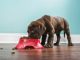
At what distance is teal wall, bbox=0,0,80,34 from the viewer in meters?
4.16

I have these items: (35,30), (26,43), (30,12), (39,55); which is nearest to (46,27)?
(35,30)

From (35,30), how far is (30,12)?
176 centimetres

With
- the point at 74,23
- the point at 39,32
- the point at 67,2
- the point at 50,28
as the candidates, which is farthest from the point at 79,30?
the point at 39,32

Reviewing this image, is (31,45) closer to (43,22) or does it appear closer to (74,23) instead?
(43,22)

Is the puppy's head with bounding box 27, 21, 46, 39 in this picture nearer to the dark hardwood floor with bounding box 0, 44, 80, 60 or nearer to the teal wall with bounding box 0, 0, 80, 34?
the dark hardwood floor with bounding box 0, 44, 80, 60

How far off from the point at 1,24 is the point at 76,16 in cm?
112

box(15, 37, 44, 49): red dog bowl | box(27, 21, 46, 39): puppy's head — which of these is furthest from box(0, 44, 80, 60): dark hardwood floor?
box(27, 21, 46, 39): puppy's head

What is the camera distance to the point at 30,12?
422 centimetres

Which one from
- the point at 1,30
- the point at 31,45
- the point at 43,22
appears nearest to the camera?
the point at 31,45

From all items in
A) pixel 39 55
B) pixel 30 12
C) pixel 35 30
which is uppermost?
pixel 30 12

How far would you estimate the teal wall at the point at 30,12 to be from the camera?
4.16 meters

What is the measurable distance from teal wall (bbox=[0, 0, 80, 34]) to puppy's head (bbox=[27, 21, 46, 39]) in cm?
160

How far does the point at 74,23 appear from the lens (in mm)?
4277

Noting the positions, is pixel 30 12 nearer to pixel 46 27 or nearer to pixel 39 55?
pixel 46 27
